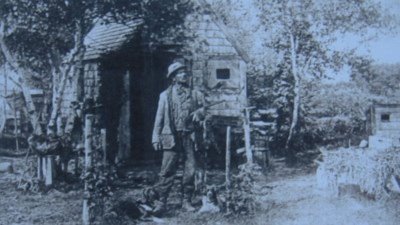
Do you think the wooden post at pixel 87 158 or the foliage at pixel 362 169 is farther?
the foliage at pixel 362 169

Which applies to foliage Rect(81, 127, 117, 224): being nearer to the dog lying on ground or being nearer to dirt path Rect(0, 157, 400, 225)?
dirt path Rect(0, 157, 400, 225)

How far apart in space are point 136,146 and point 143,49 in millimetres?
543

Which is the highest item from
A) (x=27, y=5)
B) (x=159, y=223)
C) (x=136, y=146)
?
(x=27, y=5)

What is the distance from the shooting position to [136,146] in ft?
8.41

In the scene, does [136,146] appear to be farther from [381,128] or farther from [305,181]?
[381,128]

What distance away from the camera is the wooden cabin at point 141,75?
2516 millimetres

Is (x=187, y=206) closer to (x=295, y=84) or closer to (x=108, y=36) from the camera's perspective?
(x=295, y=84)

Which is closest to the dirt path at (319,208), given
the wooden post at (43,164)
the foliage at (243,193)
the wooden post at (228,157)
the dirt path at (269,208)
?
the dirt path at (269,208)

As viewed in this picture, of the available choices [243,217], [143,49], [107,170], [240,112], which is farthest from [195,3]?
[243,217]

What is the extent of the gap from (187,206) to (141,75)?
772 millimetres

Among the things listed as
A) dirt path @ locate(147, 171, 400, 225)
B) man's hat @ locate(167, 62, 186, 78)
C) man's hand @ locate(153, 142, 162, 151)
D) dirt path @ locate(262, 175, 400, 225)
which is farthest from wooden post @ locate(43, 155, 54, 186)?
dirt path @ locate(262, 175, 400, 225)

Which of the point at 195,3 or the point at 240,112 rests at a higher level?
the point at 195,3

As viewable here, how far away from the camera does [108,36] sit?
8.38 feet

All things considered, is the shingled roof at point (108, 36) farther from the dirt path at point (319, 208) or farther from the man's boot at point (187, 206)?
the dirt path at point (319, 208)
